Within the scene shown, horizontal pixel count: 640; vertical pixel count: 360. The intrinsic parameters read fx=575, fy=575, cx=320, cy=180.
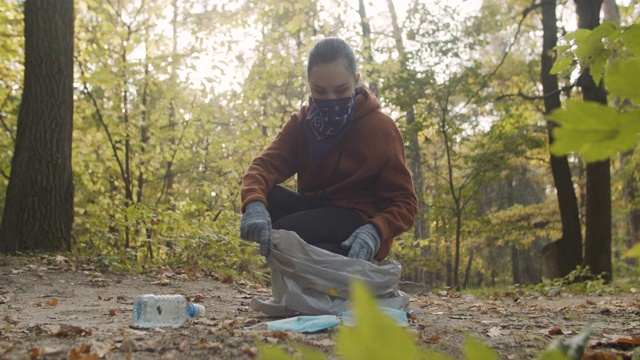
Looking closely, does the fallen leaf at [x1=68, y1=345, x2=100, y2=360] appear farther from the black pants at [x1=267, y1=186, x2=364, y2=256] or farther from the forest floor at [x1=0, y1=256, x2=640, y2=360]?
the black pants at [x1=267, y1=186, x2=364, y2=256]

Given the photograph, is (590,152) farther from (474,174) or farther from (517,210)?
(517,210)

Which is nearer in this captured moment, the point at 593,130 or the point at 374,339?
the point at 374,339

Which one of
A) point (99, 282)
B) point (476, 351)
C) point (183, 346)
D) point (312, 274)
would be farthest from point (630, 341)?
point (99, 282)

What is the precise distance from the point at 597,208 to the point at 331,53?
22.1 feet

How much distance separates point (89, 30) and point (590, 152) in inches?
437

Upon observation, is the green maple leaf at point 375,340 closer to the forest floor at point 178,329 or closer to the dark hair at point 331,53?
the forest floor at point 178,329

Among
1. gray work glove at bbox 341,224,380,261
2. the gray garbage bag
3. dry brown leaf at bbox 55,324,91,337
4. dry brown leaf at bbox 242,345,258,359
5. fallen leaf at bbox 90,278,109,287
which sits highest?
gray work glove at bbox 341,224,380,261

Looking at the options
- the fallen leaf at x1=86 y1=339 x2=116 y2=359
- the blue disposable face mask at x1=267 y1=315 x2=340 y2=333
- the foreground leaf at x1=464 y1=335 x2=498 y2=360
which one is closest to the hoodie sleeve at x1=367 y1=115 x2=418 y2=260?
the blue disposable face mask at x1=267 y1=315 x2=340 y2=333

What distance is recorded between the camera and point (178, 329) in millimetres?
2549

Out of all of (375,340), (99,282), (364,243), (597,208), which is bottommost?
(99,282)

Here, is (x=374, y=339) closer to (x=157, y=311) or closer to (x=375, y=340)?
(x=375, y=340)

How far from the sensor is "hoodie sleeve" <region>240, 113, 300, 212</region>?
325 centimetres

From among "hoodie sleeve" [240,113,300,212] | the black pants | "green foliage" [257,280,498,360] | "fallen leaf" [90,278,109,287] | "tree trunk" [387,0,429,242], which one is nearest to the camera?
"green foliage" [257,280,498,360]

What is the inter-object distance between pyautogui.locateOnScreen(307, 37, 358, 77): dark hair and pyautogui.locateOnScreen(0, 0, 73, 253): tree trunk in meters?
4.59
